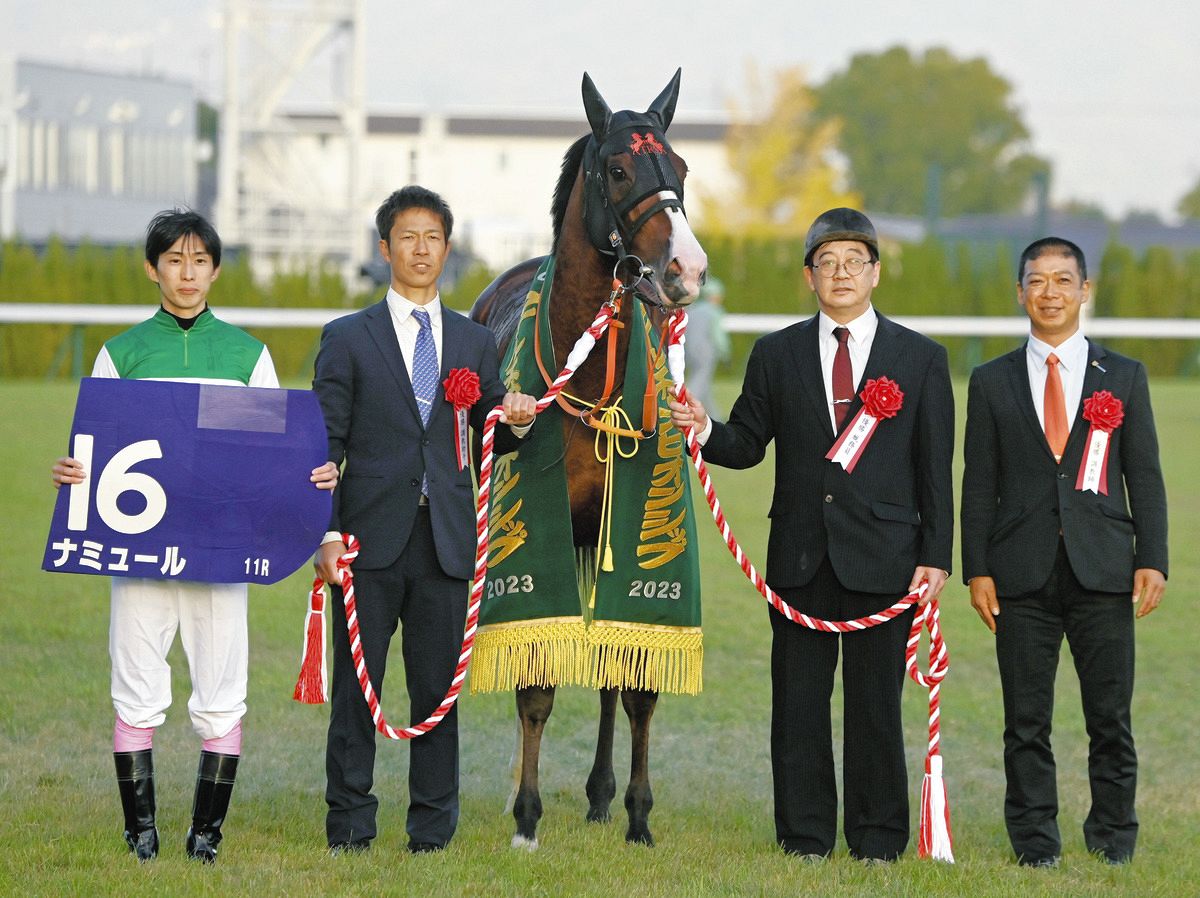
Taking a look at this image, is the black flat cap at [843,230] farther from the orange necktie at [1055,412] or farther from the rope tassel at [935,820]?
the rope tassel at [935,820]

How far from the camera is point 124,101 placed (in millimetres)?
46281

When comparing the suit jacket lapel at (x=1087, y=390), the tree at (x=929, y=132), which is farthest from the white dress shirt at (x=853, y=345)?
the tree at (x=929, y=132)

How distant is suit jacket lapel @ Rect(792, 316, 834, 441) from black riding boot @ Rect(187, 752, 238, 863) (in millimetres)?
1955

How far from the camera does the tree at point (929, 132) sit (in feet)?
224

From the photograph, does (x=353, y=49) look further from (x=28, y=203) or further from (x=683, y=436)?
(x=683, y=436)

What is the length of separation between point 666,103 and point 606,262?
59cm

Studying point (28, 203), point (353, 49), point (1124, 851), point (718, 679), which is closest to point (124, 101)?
point (28, 203)

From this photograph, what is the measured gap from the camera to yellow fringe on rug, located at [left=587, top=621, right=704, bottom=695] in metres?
4.71

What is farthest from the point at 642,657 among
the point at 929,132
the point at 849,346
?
the point at 929,132

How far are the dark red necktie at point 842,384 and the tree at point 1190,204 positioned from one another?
8236cm

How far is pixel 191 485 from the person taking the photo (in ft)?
14.0

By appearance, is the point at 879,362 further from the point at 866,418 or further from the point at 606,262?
the point at 606,262

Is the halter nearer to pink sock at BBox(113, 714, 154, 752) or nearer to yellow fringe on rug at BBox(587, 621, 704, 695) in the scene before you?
yellow fringe on rug at BBox(587, 621, 704, 695)

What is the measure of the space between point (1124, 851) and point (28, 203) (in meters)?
43.2
